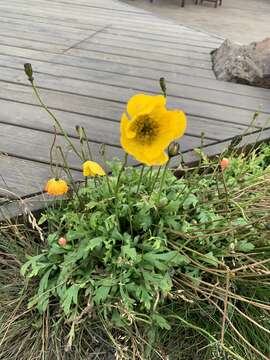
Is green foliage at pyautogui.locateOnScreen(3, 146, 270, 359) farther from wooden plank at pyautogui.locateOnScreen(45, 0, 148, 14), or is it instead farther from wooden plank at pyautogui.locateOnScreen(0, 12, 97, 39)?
wooden plank at pyautogui.locateOnScreen(45, 0, 148, 14)

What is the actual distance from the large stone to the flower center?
2.21 m

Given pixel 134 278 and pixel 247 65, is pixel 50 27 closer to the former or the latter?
pixel 247 65

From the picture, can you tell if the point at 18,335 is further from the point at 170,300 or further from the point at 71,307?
the point at 170,300

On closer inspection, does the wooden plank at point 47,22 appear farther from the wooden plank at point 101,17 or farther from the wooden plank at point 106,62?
the wooden plank at point 106,62

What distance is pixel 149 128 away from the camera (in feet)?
3.83

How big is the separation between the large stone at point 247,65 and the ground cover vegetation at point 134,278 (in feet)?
5.70

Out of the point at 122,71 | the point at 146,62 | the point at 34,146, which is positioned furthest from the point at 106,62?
→ the point at 34,146

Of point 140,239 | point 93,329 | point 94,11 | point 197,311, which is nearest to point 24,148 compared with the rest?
point 140,239

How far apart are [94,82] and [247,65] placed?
1.08 m

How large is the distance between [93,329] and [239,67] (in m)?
2.33

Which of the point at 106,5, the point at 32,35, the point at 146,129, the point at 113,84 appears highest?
the point at 146,129

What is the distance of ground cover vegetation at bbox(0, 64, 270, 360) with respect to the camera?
4.70 ft

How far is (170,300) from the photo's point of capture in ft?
5.04

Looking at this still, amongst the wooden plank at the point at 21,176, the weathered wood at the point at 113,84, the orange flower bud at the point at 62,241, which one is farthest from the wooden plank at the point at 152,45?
the orange flower bud at the point at 62,241
